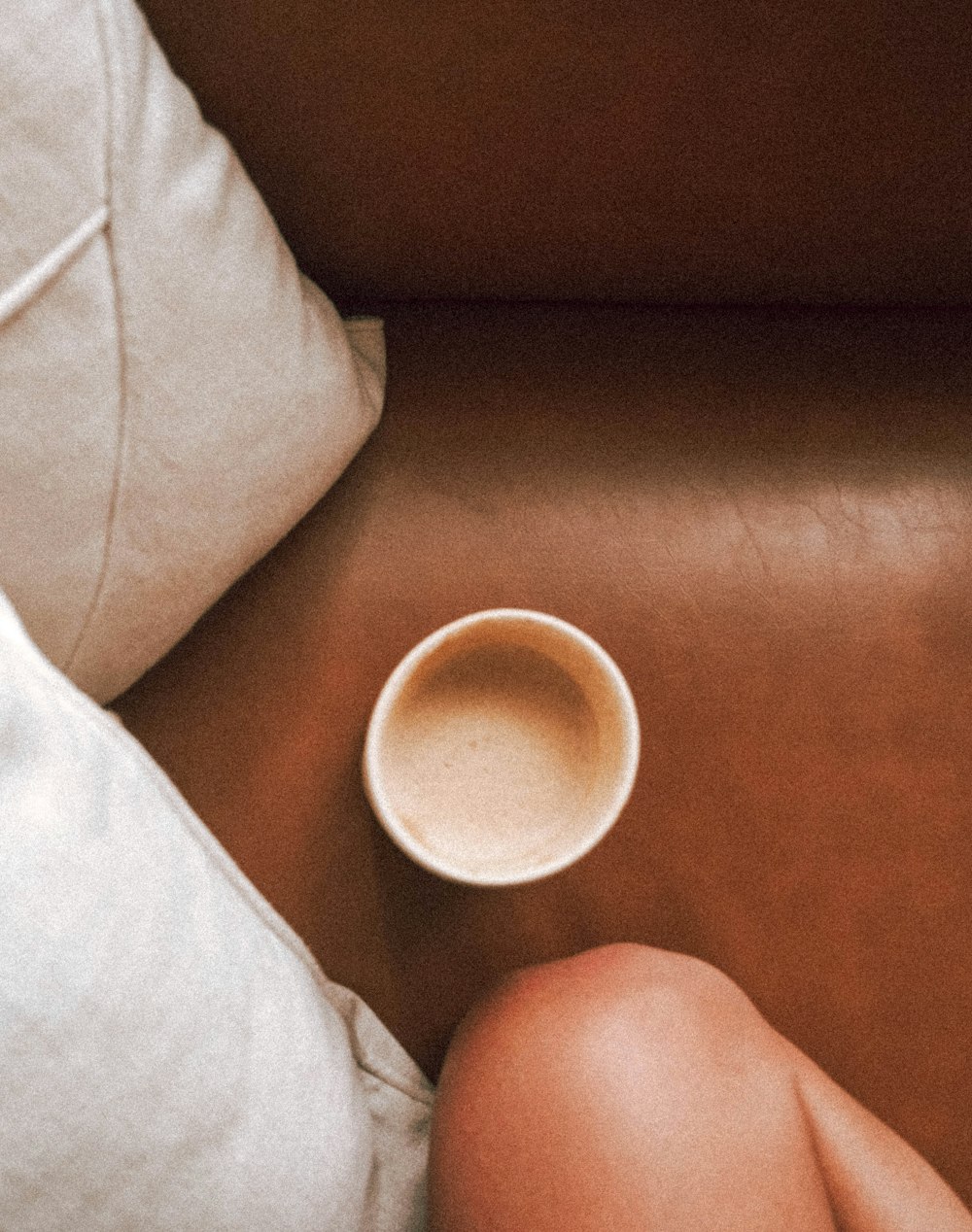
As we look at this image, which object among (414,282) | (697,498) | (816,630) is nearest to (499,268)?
(414,282)

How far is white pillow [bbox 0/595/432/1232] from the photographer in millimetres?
338

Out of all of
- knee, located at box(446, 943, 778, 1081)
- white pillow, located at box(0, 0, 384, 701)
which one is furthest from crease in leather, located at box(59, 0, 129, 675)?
knee, located at box(446, 943, 778, 1081)

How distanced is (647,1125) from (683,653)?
0.86 ft

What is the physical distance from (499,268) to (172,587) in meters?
0.27

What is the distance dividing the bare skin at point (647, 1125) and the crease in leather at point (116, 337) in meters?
0.29

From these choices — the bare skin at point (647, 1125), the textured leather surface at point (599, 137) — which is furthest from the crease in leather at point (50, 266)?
the bare skin at point (647, 1125)

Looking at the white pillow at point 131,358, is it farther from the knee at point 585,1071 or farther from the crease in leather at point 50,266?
the knee at point 585,1071

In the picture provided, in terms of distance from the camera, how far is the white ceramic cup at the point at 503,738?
50cm

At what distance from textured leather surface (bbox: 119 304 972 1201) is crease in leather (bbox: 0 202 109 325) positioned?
213 millimetres

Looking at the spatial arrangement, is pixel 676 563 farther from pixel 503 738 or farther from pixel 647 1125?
pixel 647 1125

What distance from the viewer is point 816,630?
0.58 metres

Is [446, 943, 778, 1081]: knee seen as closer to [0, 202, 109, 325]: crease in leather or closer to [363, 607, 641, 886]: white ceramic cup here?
[363, 607, 641, 886]: white ceramic cup

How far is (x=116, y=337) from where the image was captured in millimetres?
417

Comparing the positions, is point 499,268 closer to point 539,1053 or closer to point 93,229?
point 93,229
